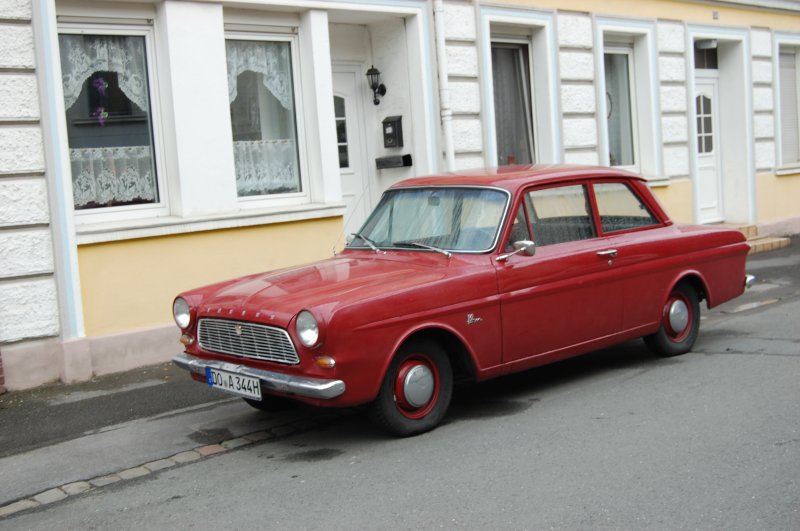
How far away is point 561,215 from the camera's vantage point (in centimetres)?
736

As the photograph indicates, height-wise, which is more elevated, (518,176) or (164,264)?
(518,176)

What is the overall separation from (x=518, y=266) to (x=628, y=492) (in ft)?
7.32

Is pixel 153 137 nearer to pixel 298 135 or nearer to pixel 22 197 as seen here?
pixel 22 197

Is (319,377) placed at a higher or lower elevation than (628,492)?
higher

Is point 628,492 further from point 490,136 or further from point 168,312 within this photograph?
point 490,136

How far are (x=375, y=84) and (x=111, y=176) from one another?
3.76m

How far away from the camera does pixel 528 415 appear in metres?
6.61

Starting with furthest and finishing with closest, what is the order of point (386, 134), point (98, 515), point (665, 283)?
point (386, 134) → point (665, 283) → point (98, 515)

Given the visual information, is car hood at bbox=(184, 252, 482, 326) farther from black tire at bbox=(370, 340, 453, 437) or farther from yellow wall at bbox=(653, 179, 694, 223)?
yellow wall at bbox=(653, 179, 694, 223)

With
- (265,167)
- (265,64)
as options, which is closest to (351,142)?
(265,167)

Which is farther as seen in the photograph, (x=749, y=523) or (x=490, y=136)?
(x=490, y=136)

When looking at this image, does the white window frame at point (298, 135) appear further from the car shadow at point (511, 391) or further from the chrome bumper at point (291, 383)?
the chrome bumper at point (291, 383)

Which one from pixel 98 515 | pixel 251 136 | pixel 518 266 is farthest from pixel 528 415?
pixel 251 136

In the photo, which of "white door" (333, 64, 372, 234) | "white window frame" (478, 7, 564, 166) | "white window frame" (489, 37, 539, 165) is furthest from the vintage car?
"white window frame" (489, 37, 539, 165)
